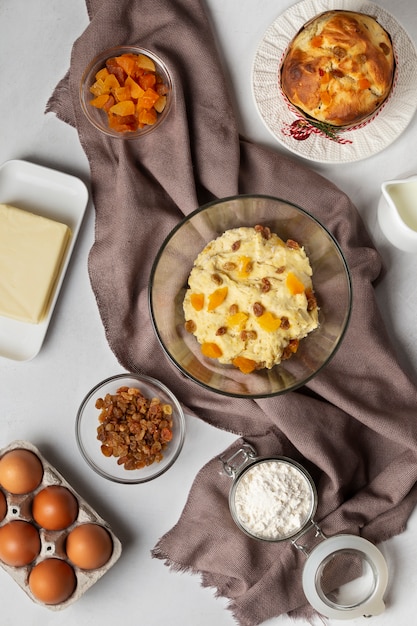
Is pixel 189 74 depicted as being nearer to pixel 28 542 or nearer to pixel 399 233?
pixel 399 233

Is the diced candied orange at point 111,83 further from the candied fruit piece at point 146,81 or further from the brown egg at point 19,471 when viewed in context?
the brown egg at point 19,471

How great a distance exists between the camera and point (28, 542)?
7.47ft

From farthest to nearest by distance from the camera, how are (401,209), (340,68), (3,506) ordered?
(3,506) → (401,209) → (340,68)

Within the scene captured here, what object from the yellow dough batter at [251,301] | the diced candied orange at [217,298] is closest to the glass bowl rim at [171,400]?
the yellow dough batter at [251,301]

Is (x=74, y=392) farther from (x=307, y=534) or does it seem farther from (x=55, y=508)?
(x=307, y=534)

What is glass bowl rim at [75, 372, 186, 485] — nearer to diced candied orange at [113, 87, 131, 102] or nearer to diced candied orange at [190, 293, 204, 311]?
diced candied orange at [190, 293, 204, 311]

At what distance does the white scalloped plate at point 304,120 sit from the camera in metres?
2.22

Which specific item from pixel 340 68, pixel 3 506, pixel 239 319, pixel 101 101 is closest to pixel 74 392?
pixel 3 506

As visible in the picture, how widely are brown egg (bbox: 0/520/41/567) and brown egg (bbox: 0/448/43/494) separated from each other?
0.38 ft

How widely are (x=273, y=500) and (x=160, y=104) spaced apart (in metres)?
1.31

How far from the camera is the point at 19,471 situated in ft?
7.38

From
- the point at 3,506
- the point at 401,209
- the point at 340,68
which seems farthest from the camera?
the point at 3,506

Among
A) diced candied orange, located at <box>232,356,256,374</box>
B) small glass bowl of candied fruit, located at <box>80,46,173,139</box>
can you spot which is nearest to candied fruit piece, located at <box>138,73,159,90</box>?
small glass bowl of candied fruit, located at <box>80,46,173,139</box>

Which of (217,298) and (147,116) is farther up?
(147,116)
